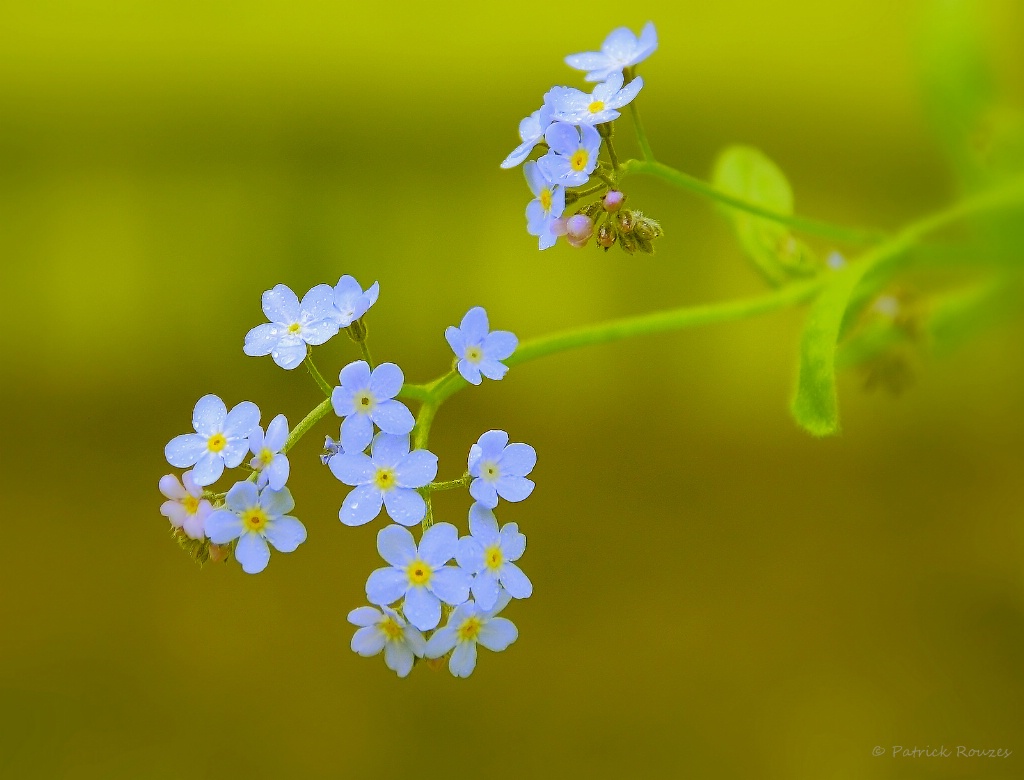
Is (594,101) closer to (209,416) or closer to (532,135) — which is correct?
(532,135)

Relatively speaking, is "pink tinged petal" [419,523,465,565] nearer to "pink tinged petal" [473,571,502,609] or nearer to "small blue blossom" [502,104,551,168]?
"pink tinged petal" [473,571,502,609]

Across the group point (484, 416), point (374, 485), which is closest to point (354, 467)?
point (374, 485)

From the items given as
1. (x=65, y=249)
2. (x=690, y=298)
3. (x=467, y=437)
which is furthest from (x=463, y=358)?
(x=65, y=249)

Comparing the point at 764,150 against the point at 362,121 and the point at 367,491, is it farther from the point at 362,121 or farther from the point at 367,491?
the point at 367,491

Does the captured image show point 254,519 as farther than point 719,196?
No

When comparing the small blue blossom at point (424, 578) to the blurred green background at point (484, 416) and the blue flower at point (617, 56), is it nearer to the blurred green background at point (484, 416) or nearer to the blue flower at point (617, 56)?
the blue flower at point (617, 56)

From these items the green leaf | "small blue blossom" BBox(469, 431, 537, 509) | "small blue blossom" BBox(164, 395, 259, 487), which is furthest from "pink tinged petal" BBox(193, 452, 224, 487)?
the green leaf
